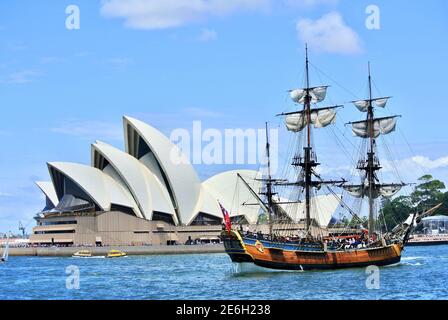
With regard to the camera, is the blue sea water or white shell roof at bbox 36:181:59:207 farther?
white shell roof at bbox 36:181:59:207

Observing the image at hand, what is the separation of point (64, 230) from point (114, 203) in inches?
320

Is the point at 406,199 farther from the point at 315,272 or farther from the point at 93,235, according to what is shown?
the point at 315,272

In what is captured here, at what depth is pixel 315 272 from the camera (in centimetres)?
4672

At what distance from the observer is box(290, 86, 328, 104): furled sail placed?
5656cm

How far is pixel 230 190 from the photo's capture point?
10344 centimetres

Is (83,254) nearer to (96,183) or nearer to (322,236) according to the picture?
(96,183)

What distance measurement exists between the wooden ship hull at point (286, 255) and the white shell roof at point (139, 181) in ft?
138

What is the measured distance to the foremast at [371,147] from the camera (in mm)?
59156

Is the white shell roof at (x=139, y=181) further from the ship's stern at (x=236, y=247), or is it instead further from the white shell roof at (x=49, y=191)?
the ship's stern at (x=236, y=247)

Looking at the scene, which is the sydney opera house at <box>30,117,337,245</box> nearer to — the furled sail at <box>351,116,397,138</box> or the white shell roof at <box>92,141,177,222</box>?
the white shell roof at <box>92,141,177,222</box>

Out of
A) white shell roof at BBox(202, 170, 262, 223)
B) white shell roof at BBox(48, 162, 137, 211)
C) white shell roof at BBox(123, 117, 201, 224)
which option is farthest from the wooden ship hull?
white shell roof at BBox(202, 170, 262, 223)

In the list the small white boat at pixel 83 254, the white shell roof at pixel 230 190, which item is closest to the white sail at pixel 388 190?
the small white boat at pixel 83 254

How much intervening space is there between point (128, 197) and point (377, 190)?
39.7 metres
